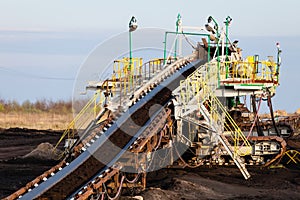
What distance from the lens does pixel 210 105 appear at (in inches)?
1017

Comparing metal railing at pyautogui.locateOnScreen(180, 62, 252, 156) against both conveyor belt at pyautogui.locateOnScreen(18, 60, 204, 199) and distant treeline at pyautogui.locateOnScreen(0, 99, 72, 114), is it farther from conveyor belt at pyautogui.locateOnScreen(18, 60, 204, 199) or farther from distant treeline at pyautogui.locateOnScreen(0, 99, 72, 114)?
distant treeline at pyautogui.locateOnScreen(0, 99, 72, 114)

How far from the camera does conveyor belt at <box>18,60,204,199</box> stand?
20.2 metres

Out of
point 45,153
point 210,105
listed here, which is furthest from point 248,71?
point 45,153

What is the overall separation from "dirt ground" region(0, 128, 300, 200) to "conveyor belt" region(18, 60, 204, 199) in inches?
53.0

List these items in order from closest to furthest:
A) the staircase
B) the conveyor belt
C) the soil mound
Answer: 1. the conveyor belt
2. the staircase
3. the soil mound

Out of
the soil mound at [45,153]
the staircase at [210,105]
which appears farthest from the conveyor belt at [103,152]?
the soil mound at [45,153]

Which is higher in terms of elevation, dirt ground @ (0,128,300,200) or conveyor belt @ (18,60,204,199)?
conveyor belt @ (18,60,204,199)

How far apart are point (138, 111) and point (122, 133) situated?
2.01m

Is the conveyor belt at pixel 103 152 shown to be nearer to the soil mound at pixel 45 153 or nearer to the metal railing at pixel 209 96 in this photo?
the metal railing at pixel 209 96

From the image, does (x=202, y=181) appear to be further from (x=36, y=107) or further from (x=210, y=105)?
(x=36, y=107)

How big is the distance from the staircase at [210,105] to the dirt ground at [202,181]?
794mm

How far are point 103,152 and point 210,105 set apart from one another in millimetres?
4766

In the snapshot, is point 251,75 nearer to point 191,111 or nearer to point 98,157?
point 191,111

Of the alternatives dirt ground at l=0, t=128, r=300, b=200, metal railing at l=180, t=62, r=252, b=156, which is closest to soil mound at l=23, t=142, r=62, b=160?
dirt ground at l=0, t=128, r=300, b=200
